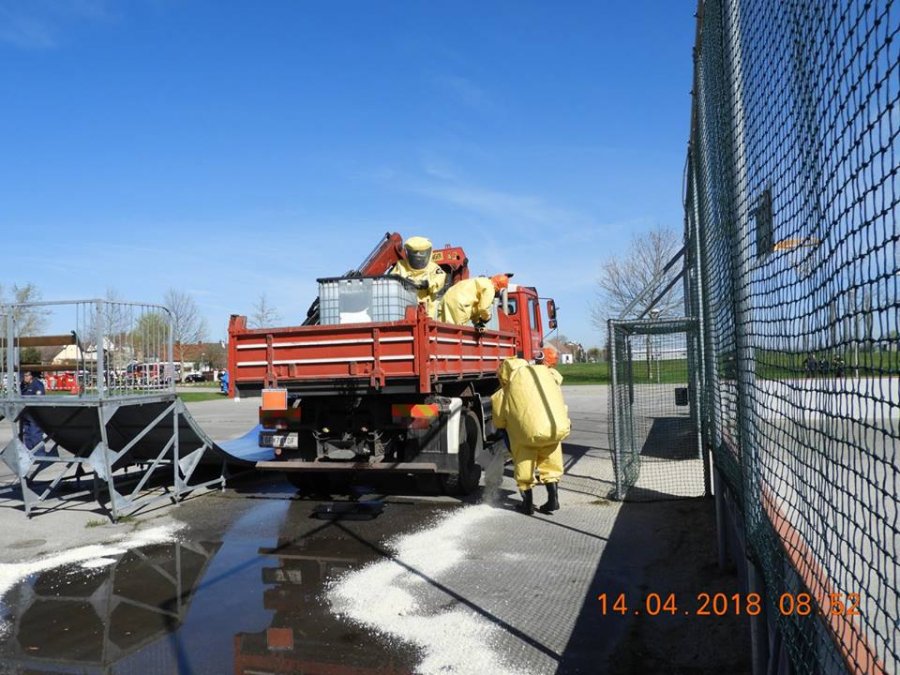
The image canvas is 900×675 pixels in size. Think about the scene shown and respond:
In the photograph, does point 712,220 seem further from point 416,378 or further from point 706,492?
point 706,492

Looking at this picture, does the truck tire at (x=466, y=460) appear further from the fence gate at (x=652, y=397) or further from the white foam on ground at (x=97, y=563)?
the white foam on ground at (x=97, y=563)

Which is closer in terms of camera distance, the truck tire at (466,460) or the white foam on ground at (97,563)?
the white foam on ground at (97,563)

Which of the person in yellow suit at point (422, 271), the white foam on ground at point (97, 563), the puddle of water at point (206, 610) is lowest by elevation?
the puddle of water at point (206, 610)

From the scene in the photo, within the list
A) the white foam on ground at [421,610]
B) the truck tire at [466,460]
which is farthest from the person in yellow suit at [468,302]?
the white foam on ground at [421,610]

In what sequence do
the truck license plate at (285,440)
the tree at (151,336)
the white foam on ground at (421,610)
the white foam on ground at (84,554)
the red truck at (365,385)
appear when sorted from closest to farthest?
the white foam on ground at (421,610)
the white foam on ground at (84,554)
the red truck at (365,385)
the truck license plate at (285,440)
the tree at (151,336)

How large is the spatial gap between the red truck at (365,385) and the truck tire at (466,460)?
16 mm

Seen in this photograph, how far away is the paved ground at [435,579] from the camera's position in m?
4.02

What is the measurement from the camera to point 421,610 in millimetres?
4664

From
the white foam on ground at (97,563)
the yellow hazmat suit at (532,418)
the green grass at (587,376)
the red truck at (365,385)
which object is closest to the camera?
the white foam on ground at (97,563)

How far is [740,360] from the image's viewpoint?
10.4 ft

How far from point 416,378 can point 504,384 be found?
0.91 metres

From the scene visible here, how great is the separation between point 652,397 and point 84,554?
8.56m

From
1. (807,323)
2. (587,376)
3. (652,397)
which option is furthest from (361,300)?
(587,376)

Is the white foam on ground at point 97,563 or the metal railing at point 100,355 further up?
the metal railing at point 100,355
